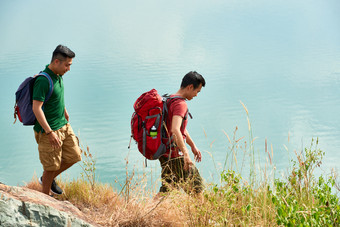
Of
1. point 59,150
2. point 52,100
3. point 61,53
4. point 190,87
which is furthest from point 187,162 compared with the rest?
point 61,53

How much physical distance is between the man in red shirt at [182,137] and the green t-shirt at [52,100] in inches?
43.3

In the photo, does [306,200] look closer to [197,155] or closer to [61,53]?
[197,155]

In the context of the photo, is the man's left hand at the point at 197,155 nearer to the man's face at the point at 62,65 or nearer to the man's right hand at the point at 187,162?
the man's right hand at the point at 187,162

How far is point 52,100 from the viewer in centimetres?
424

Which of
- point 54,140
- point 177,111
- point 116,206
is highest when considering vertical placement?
point 177,111

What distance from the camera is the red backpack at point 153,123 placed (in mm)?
4332

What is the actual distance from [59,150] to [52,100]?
20.3 inches

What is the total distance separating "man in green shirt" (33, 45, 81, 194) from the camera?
4.08m

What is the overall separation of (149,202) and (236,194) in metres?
1.00

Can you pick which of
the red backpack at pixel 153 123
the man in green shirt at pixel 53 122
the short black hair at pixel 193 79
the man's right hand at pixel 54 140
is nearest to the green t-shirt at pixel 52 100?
the man in green shirt at pixel 53 122

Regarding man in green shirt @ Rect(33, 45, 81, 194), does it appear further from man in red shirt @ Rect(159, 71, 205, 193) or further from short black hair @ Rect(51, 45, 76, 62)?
man in red shirt @ Rect(159, 71, 205, 193)

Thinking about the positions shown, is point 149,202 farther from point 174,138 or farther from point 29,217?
point 29,217

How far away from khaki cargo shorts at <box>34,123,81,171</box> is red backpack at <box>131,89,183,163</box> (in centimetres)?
74

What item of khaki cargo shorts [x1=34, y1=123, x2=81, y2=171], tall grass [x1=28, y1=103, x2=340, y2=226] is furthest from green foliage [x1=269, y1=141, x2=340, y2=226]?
khaki cargo shorts [x1=34, y1=123, x2=81, y2=171]
